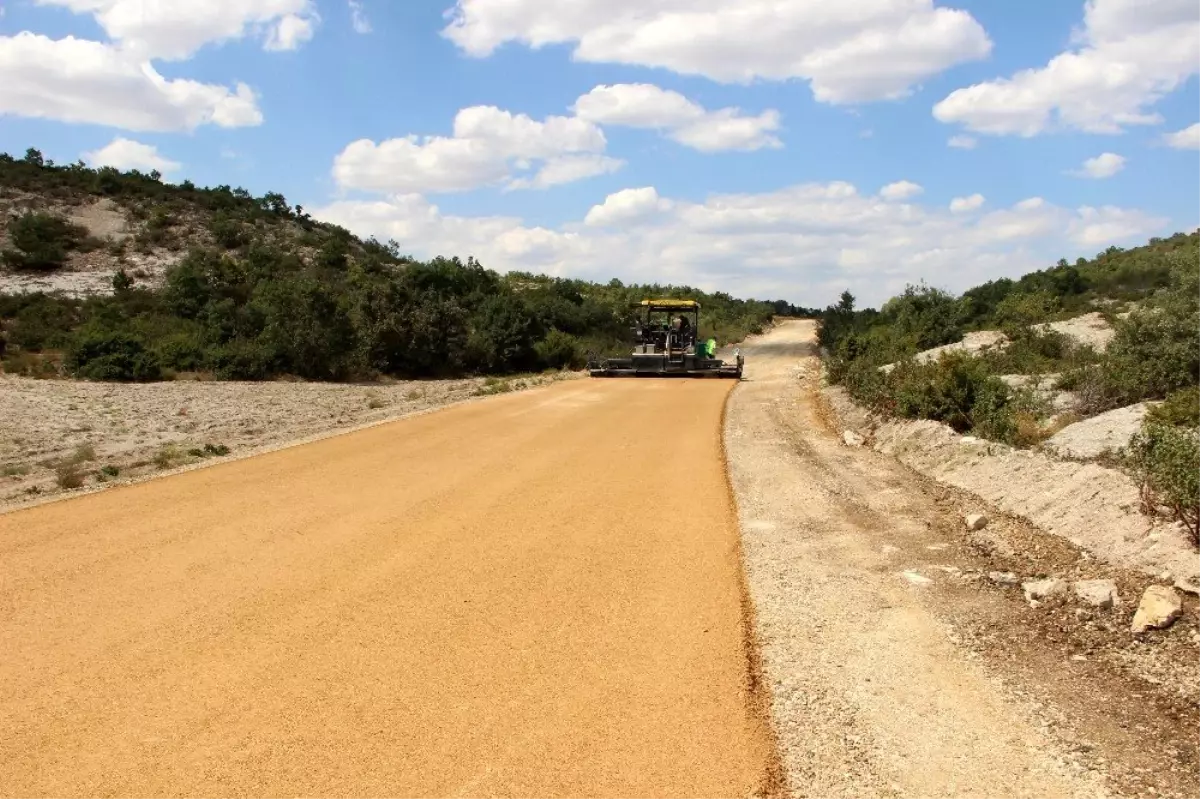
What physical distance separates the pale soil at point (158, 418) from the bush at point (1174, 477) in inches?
459

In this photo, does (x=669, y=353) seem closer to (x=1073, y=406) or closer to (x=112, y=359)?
(x=112, y=359)

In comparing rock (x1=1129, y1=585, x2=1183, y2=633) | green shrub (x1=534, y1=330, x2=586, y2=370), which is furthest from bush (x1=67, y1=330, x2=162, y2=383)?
rock (x1=1129, y1=585, x2=1183, y2=633)

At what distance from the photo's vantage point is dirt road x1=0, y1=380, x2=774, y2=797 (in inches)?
173

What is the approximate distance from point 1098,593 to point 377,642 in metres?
5.23

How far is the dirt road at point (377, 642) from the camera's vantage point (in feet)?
14.4

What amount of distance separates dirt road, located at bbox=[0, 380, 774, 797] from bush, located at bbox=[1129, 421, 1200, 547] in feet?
11.7

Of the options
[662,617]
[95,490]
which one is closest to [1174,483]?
[662,617]

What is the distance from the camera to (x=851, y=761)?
4461 millimetres

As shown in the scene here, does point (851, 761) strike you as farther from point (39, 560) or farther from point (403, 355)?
point (403, 355)

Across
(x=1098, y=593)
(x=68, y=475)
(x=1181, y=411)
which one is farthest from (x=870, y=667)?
(x=68, y=475)

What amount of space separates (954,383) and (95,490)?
12.6 m

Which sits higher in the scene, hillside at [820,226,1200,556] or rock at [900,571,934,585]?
hillside at [820,226,1200,556]

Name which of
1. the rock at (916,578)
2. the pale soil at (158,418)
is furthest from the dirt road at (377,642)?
the pale soil at (158,418)

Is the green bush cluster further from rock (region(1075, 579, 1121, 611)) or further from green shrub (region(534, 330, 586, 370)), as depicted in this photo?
rock (region(1075, 579, 1121, 611))
